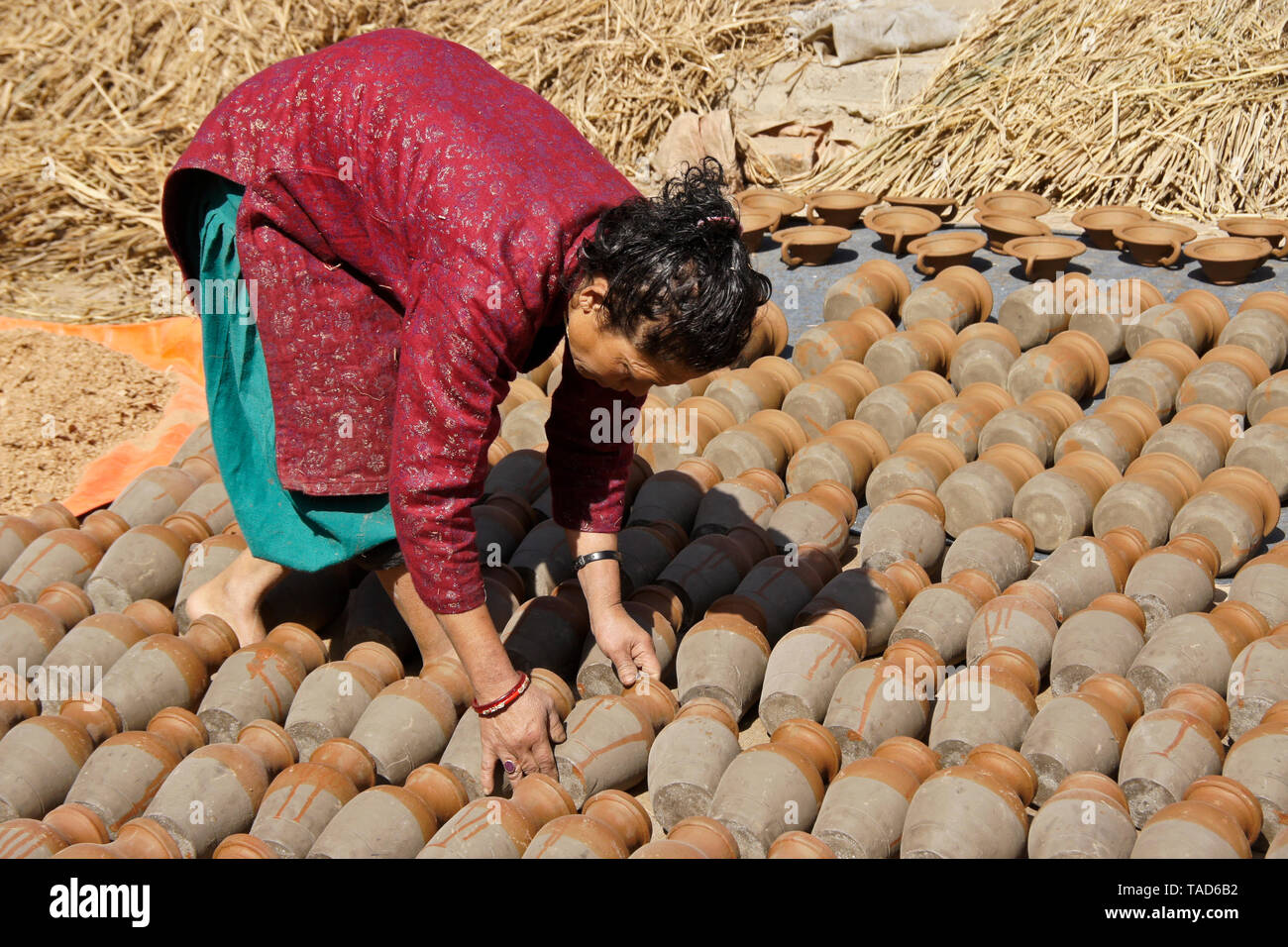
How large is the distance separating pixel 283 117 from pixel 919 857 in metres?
2.04

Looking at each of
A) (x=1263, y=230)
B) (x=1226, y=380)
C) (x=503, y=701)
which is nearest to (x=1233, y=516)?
(x=1226, y=380)

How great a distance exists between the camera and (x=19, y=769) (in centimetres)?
291

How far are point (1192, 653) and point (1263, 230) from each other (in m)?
3.07

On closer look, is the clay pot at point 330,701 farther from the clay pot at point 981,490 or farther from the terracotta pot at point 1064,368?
the terracotta pot at point 1064,368

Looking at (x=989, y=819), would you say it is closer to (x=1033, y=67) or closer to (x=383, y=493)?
(x=383, y=493)

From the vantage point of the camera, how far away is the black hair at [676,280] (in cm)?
226

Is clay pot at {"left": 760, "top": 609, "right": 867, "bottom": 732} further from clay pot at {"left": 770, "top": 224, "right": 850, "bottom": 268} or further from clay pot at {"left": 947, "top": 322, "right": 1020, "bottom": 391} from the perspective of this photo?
clay pot at {"left": 770, "top": 224, "right": 850, "bottom": 268}

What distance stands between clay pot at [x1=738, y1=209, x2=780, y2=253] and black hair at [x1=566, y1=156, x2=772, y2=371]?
3.41m

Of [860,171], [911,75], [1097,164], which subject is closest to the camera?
[1097,164]

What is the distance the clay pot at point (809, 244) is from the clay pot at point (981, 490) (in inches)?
77.0

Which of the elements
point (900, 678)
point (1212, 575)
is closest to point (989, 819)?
point (900, 678)

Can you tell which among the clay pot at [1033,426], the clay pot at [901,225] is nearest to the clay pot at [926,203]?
the clay pot at [901,225]

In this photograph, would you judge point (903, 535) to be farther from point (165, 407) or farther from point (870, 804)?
point (165, 407)

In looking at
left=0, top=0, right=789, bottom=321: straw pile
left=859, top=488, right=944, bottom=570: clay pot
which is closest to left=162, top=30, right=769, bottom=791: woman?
left=859, top=488, right=944, bottom=570: clay pot
